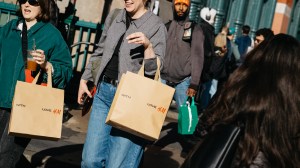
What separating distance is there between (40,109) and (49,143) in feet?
8.94

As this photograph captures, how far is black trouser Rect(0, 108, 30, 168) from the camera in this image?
3.91m

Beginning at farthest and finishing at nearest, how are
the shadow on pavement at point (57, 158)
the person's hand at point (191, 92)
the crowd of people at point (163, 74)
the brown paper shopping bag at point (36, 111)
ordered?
the person's hand at point (191, 92) → the shadow on pavement at point (57, 158) → the brown paper shopping bag at point (36, 111) → the crowd of people at point (163, 74)

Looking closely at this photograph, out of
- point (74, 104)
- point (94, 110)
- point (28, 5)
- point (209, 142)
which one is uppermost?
point (28, 5)

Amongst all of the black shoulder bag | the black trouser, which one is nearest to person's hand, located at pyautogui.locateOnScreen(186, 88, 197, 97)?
the black trouser

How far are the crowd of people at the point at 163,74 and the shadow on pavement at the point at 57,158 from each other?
4.92 feet

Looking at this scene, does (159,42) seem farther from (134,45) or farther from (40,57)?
(40,57)

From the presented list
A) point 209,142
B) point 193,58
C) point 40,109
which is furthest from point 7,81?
point 193,58

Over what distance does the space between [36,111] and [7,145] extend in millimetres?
511

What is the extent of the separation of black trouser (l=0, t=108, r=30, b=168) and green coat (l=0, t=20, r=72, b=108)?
12 centimetres

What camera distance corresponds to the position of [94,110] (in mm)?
3980

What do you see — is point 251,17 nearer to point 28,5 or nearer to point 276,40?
point 28,5

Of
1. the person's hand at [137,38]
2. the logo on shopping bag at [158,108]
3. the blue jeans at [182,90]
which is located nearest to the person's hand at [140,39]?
the person's hand at [137,38]

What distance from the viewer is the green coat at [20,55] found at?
12.7ft

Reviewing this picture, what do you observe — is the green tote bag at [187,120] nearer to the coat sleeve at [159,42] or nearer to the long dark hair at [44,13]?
the coat sleeve at [159,42]
